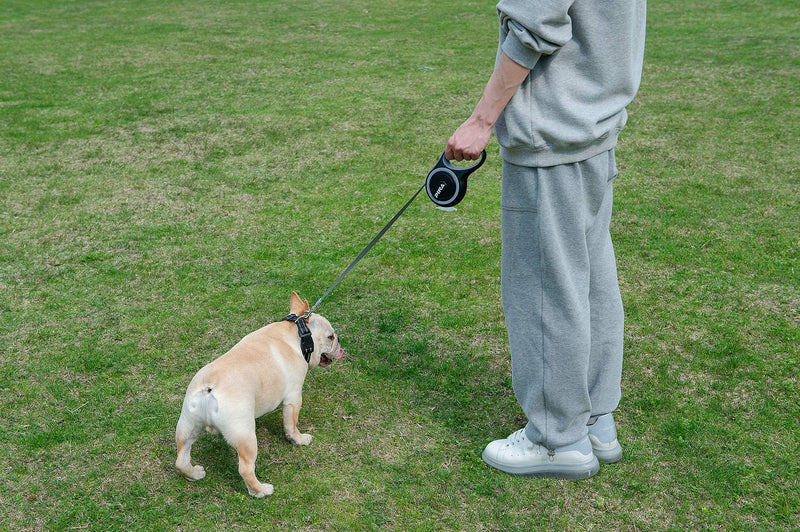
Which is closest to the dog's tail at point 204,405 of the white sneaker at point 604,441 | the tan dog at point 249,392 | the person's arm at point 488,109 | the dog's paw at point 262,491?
the tan dog at point 249,392

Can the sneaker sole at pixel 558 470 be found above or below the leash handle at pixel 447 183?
below

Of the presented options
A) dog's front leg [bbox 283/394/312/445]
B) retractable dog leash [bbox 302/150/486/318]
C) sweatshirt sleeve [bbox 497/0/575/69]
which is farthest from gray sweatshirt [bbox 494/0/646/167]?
dog's front leg [bbox 283/394/312/445]

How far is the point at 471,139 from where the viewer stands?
7.91 ft

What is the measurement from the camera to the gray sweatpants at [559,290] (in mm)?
2428

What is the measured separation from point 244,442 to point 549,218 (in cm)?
128

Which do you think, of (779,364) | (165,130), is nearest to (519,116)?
(779,364)

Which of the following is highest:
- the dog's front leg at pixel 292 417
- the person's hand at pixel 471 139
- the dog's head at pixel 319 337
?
the person's hand at pixel 471 139

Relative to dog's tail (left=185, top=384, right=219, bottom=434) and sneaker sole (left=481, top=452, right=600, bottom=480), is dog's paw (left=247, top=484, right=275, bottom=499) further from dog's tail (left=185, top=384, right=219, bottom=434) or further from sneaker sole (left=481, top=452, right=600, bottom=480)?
sneaker sole (left=481, top=452, right=600, bottom=480)

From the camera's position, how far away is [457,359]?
3533 millimetres

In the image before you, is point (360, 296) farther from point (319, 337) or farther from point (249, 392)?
point (249, 392)

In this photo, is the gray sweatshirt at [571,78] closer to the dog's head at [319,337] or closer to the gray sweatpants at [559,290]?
the gray sweatpants at [559,290]

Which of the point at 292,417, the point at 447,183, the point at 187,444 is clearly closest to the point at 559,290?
the point at 447,183

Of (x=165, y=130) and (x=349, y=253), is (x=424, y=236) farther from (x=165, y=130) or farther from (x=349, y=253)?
(x=165, y=130)

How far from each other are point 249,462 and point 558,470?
3.68ft
